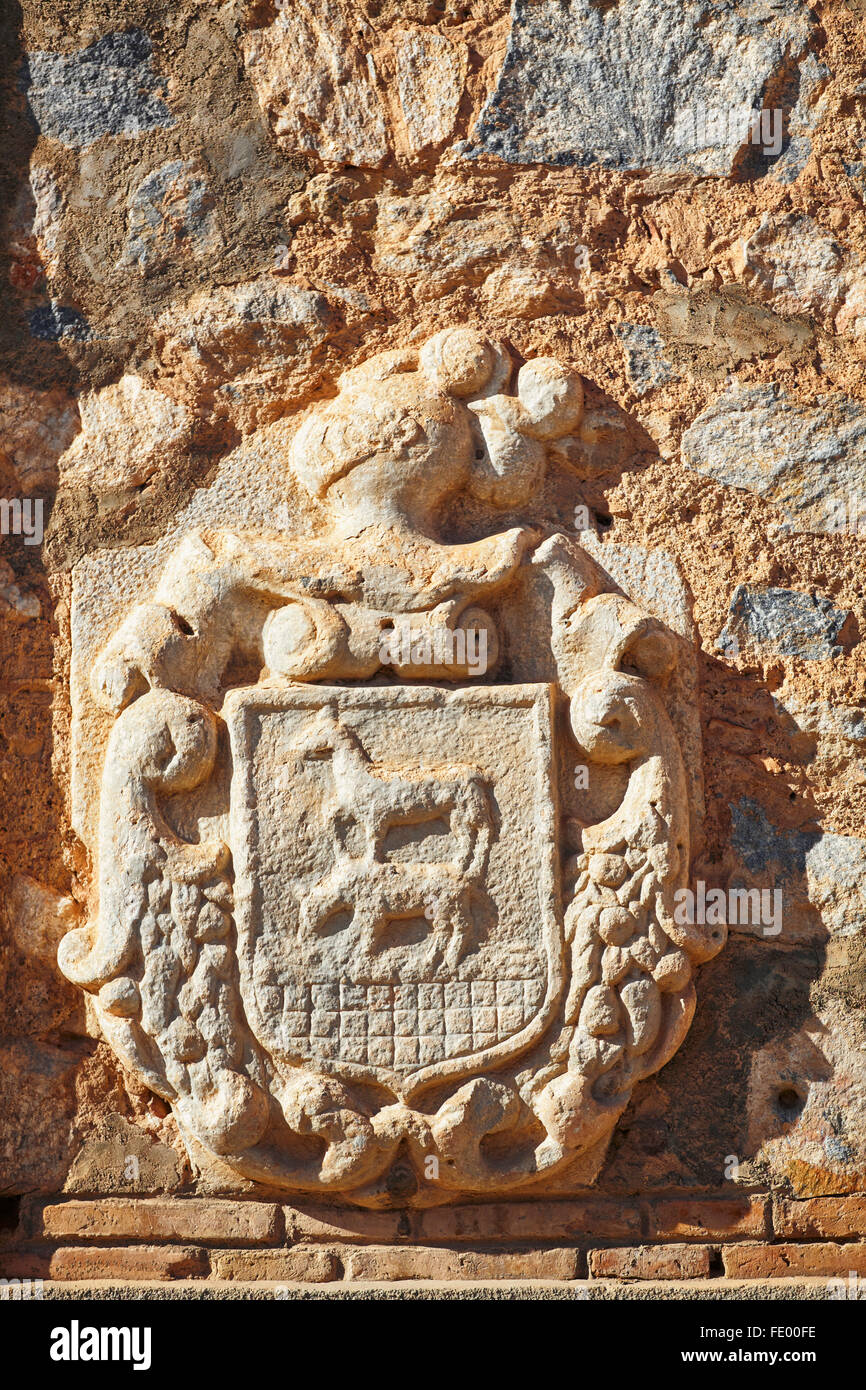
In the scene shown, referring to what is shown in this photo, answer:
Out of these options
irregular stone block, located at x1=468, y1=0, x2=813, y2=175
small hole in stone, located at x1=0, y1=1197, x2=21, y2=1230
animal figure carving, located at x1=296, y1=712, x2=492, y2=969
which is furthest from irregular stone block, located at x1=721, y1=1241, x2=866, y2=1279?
irregular stone block, located at x1=468, y1=0, x2=813, y2=175

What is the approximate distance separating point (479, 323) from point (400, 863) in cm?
106

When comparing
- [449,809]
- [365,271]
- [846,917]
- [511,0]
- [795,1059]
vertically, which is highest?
[511,0]

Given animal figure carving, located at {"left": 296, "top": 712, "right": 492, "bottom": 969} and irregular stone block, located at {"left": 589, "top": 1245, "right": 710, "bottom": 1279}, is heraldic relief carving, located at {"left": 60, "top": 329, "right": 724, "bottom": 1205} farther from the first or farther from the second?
irregular stone block, located at {"left": 589, "top": 1245, "right": 710, "bottom": 1279}

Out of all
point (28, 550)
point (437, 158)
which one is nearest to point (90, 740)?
point (28, 550)

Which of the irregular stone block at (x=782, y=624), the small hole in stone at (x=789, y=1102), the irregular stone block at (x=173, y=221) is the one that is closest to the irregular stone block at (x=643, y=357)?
the irregular stone block at (x=782, y=624)

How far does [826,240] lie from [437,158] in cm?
77

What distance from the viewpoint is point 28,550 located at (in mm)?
2836

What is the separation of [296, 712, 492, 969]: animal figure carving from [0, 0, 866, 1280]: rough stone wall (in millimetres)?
447

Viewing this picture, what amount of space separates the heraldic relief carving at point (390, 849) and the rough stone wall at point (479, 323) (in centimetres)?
15

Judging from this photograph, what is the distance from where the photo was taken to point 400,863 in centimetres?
255

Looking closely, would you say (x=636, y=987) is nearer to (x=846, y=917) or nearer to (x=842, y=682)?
(x=846, y=917)

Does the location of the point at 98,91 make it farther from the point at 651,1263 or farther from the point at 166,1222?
the point at 651,1263

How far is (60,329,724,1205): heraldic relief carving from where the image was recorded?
2521mm

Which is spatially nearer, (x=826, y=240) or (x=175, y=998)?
(x=175, y=998)
